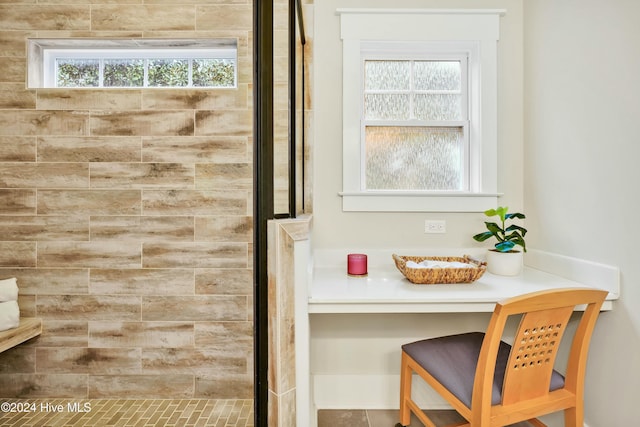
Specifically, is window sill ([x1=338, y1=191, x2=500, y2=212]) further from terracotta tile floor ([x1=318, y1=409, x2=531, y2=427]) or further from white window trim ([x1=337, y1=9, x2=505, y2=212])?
terracotta tile floor ([x1=318, y1=409, x2=531, y2=427])

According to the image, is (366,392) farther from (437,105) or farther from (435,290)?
(437,105)

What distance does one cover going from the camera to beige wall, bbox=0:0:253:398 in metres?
2.04

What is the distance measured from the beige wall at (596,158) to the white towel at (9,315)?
2.88 m

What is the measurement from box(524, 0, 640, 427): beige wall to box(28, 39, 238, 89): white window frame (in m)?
1.73

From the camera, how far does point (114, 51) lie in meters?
2.20

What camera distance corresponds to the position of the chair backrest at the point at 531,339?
110 cm

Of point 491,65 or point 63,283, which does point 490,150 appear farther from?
point 63,283

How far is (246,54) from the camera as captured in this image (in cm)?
207

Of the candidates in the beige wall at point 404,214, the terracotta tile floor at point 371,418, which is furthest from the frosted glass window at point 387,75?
the terracotta tile floor at point 371,418

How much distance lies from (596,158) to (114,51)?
2699 mm

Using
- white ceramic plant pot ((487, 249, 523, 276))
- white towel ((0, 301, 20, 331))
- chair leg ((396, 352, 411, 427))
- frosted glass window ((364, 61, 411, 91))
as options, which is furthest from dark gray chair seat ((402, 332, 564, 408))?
white towel ((0, 301, 20, 331))

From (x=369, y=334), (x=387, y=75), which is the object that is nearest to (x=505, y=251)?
(x=369, y=334)

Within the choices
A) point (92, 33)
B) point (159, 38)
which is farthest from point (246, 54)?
point (92, 33)

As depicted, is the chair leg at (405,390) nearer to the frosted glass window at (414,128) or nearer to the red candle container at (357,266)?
the red candle container at (357,266)
